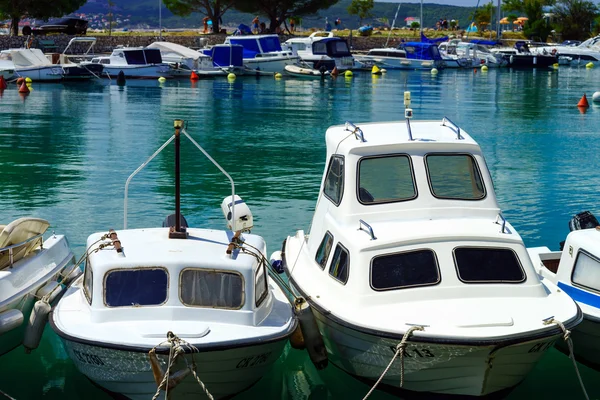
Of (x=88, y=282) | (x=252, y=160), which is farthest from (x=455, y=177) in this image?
(x=252, y=160)

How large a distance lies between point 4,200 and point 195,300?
13528 millimetres

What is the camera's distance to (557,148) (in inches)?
1261

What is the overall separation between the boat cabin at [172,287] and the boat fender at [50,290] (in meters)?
1.50

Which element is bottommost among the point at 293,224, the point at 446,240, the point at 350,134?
the point at 293,224

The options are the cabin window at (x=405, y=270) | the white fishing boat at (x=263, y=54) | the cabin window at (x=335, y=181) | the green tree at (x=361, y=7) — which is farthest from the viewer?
the green tree at (x=361, y=7)

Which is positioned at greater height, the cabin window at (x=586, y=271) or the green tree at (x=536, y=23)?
the green tree at (x=536, y=23)

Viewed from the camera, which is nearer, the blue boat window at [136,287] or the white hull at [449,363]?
the white hull at [449,363]

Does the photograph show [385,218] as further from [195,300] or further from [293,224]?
[293,224]

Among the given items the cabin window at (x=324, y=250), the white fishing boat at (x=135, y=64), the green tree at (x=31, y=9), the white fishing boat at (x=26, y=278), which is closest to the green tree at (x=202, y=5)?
the green tree at (x=31, y=9)

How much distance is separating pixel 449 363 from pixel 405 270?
4.34ft

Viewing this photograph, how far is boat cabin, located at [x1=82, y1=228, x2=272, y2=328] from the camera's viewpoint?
34.0ft

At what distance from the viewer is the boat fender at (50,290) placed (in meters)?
12.2

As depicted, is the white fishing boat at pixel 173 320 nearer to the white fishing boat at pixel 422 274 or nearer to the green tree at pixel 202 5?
the white fishing boat at pixel 422 274

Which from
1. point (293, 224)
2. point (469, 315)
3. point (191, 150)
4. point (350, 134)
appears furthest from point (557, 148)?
point (469, 315)
